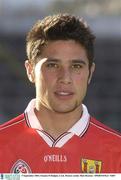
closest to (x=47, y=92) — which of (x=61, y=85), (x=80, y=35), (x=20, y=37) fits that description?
(x=61, y=85)

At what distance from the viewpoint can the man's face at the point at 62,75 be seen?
120 inches

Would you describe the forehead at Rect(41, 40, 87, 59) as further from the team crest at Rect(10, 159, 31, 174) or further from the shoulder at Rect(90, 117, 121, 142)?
the team crest at Rect(10, 159, 31, 174)

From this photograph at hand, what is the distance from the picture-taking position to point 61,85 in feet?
10.00

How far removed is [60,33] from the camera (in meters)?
3.13

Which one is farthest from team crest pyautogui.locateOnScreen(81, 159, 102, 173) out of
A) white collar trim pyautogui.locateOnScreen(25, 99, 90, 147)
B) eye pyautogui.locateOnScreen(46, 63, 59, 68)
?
eye pyautogui.locateOnScreen(46, 63, 59, 68)

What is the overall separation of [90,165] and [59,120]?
0.77ft

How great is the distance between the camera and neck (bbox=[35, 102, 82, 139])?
318 centimetres

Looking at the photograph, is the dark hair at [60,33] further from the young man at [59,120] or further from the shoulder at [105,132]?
the shoulder at [105,132]

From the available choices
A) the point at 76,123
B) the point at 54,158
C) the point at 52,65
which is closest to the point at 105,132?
the point at 76,123

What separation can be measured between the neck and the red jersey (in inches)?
0.9

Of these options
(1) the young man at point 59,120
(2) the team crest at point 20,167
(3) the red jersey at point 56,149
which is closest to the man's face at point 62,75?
(1) the young man at point 59,120

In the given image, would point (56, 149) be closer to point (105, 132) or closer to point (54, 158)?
point (54, 158)

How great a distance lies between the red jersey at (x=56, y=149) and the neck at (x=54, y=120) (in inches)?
0.9

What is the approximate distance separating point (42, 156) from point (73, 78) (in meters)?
0.34
